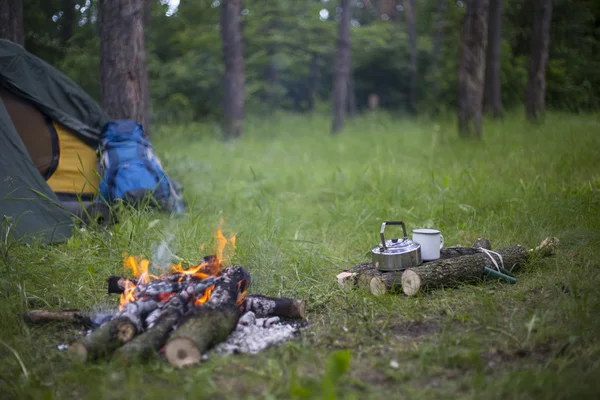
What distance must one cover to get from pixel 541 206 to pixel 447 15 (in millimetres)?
17672

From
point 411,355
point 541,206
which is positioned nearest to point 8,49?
point 411,355

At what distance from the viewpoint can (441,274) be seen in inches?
137

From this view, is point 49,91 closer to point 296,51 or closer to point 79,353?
point 79,353

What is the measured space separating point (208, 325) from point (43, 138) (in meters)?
3.71

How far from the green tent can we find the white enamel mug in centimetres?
294

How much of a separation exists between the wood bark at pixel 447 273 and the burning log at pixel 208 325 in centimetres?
106

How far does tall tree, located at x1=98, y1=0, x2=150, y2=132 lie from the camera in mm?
5789

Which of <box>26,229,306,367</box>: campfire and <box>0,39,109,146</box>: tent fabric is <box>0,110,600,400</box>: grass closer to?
<box>26,229,306,367</box>: campfire


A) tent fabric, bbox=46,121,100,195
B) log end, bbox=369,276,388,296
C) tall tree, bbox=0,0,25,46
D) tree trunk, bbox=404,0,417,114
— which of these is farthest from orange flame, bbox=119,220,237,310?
tree trunk, bbox=404,0,417,114

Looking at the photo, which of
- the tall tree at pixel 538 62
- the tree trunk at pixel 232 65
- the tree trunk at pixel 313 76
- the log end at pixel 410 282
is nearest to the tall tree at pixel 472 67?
the tall tree at pixel 538 62

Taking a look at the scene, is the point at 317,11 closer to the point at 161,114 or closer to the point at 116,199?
the point at 161,114

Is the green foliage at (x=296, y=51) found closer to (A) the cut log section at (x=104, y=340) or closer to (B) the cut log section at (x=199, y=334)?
(A) the cut log section at (x=104, y=340)

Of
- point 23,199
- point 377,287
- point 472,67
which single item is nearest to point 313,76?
point 472,67

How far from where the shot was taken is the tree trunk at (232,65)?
12.8m
